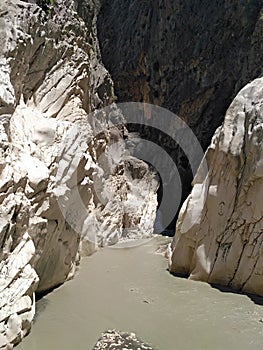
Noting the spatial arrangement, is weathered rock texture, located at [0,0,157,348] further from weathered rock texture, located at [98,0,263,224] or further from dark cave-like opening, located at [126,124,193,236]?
weathered rock texture, located at [98,0,263,224]

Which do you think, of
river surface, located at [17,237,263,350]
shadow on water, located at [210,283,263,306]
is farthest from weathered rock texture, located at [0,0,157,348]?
shadow on water, located at [210,283,263,306]

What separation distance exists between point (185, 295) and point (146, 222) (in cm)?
799

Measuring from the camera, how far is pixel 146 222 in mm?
15992

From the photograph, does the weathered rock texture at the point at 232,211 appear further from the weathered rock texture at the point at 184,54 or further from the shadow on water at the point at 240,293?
the weathered rock texture at the point at 184,54

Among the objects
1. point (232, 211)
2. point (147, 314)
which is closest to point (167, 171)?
point (232, 211)

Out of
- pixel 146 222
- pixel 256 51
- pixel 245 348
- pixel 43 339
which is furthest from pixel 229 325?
pixel 256 51

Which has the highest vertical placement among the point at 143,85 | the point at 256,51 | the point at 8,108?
the point at 256,51

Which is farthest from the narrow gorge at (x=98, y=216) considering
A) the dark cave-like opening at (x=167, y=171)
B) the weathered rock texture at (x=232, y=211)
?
the dark cave-like opening at (x=167, y=171)

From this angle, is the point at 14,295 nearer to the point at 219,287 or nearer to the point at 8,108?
the point at 8,108

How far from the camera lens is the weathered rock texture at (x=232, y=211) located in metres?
8.12

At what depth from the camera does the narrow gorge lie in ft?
20.2

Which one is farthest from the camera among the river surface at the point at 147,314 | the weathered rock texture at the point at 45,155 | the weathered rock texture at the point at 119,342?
the weathered rock texture at the point at 45,155

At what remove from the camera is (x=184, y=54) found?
19344mm

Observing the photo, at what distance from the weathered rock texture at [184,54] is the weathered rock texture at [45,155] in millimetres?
6091
